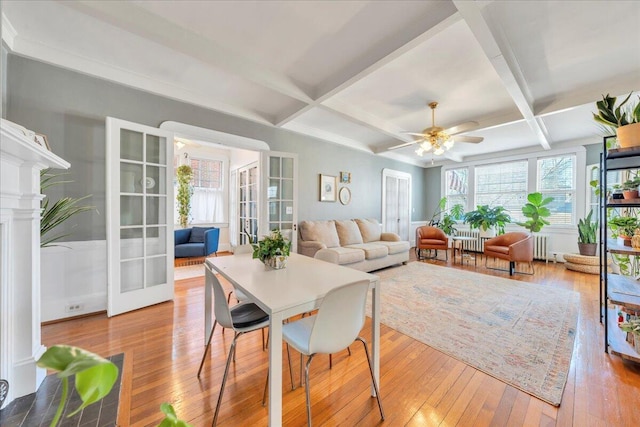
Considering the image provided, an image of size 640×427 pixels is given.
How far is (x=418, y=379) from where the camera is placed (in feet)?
5.76

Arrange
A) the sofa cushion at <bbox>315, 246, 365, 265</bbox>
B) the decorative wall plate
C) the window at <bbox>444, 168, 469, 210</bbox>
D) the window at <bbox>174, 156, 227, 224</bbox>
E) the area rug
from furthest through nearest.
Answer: the window at <bbox>444, 168, 469, 210</bbox> → the window at <bbox>174, 156, 227, 224</bbox> → the decorative wall plate → the sofa cushion at <bbox>315, 246, 365, 265</bbox> → the area rug

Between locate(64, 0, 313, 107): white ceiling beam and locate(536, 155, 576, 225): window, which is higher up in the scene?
locate(64, 0, 313, 107): white ceiling beam

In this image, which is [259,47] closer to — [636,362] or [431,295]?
[431,295]

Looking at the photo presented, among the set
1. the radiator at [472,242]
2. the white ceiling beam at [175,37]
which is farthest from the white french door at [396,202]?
the white ceiling beam at [175,37]

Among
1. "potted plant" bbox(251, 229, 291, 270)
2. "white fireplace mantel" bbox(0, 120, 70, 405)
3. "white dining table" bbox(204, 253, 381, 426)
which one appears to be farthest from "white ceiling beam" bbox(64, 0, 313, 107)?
"white dining table" bbox(204, 253, 381, 426)

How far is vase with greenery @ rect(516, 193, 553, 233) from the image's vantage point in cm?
502

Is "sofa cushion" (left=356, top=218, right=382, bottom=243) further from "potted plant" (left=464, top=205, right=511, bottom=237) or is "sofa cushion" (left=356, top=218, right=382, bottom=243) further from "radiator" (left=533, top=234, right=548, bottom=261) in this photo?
"radiator" (left=533, top=234, right=548, bottom=261)

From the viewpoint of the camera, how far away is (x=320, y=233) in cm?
427

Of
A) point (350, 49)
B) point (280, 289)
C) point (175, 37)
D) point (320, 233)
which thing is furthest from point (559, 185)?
point (175, 37)

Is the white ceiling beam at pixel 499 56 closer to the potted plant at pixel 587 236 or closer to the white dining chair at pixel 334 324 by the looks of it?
the white dining chair at pixel 334 324

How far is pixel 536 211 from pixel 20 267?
7.14 metres

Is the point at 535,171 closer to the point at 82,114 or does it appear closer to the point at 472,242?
the point at 472,242

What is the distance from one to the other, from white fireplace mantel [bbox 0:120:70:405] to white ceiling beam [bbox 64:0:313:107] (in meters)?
1.00

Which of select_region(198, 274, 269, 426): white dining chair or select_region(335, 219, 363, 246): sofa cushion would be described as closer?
select_region(198, 274, 269, 426): white dining chair
